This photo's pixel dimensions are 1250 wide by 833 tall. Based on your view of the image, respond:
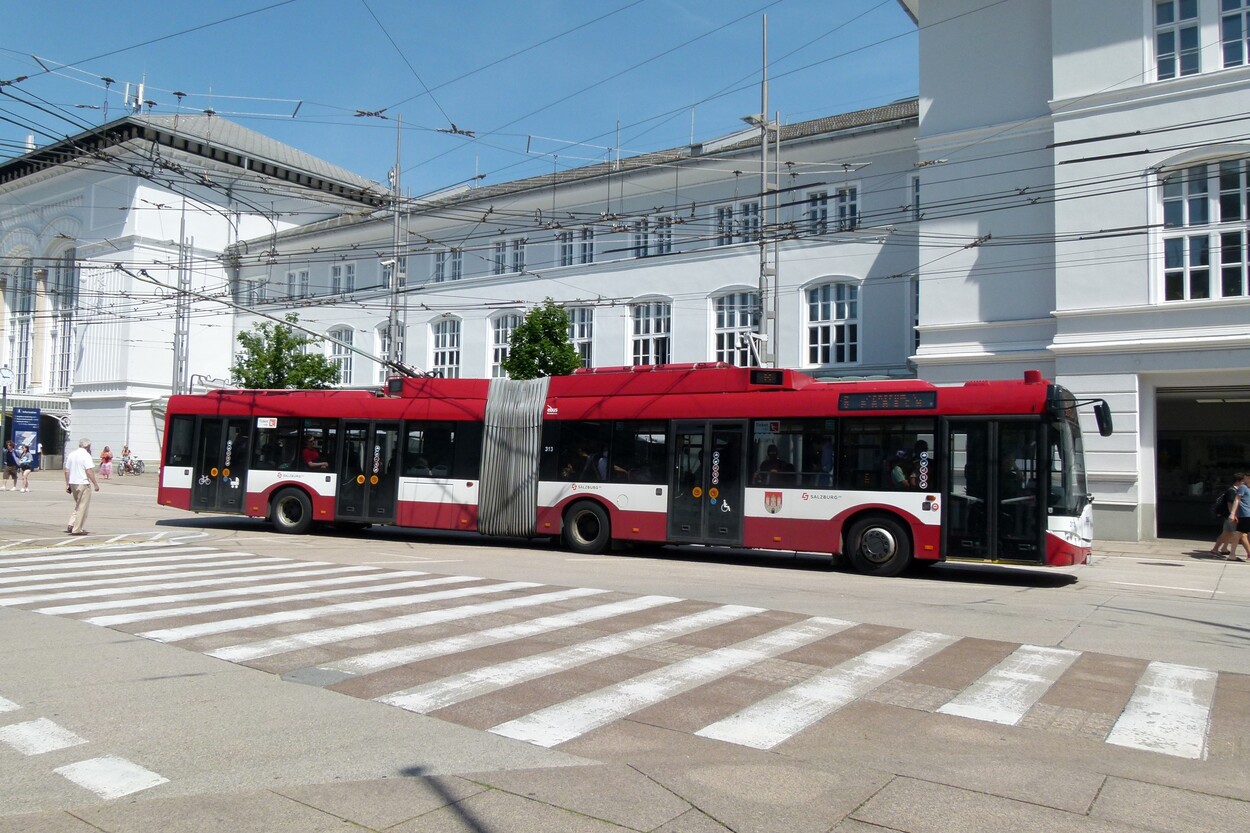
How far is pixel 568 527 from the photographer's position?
17969mm

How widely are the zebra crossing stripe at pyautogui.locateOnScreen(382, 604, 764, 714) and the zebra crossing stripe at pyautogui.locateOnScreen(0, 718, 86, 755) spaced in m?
1.86

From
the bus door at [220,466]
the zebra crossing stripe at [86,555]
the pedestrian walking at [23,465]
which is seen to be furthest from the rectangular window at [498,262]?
the zebra crossing stripe at [86,555]

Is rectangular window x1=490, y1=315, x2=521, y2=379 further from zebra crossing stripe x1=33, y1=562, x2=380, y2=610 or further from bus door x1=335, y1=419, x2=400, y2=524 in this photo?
zebra crossing stripe x1=33, y1=562, x2=380, y2=610

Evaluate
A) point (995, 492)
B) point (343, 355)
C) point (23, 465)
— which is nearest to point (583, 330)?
point (343, 355)

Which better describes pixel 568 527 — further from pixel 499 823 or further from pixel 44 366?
pixel 44 366

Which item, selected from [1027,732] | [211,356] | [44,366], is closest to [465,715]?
[1027,732]

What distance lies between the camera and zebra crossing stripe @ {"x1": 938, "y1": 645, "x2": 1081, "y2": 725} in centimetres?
657

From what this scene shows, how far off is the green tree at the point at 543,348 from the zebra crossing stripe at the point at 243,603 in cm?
1999

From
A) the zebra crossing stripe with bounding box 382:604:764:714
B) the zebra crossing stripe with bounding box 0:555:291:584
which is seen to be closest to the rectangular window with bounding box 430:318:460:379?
the zebra crossing stripe with bounding box 0:555:291:584

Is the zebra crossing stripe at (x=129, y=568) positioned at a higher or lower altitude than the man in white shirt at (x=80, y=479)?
lower

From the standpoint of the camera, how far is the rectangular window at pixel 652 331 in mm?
36312

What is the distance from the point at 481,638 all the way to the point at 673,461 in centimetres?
853

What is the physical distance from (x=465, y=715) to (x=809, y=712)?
2284 millimetres

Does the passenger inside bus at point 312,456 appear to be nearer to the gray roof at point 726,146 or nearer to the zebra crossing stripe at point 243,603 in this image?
the zebra crossing stripe at point 243,603
